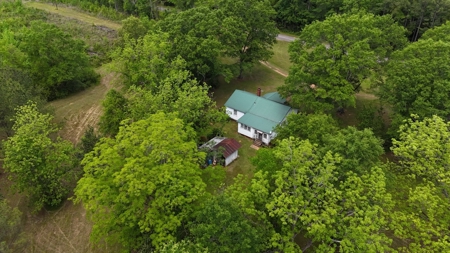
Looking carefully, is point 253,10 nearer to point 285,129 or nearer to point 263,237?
point 285,129

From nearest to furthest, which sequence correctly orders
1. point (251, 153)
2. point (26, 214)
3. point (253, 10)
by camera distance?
point (26, 214), point (251, 153), point (253, 10)

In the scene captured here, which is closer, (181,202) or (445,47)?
(181,202)

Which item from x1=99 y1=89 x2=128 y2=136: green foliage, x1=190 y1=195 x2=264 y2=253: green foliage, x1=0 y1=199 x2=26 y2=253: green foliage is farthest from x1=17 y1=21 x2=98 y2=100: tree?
x1=190 y1=195 x2=264 y2=253: green foliage

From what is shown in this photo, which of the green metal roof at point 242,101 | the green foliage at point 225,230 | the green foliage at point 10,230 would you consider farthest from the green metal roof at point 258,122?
Result: the green foliage at point 10,230

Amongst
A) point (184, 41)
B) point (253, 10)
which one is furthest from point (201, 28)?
point (253, 10)

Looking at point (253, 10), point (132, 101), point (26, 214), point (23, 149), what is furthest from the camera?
point (253, 10)

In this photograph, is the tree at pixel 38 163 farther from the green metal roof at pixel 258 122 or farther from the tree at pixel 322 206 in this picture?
the green metal roof at pixel 258 122

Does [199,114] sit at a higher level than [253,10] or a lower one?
lower
